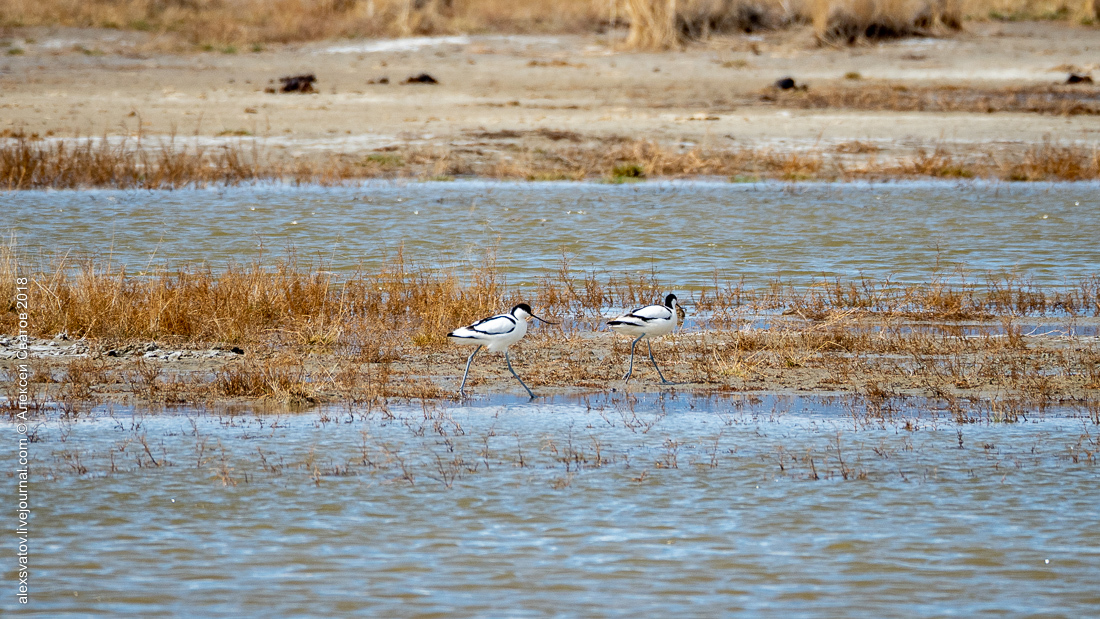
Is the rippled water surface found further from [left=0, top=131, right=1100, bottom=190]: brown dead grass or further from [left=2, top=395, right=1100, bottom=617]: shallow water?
[left=0, top=131, right=1100, bottom=190]: brown dead grass

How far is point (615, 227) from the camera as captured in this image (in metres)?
16.5

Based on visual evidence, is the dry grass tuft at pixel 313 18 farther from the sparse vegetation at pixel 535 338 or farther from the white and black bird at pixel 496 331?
the white and black bird at pixel 496 331

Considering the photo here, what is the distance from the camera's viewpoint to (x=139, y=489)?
6.75m

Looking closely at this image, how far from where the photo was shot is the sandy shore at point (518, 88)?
22.1 m

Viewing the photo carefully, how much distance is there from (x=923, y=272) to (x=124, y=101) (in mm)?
15313

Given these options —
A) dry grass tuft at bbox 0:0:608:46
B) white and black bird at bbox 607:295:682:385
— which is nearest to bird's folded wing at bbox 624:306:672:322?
white and black bird at bbox 607:295:682:385

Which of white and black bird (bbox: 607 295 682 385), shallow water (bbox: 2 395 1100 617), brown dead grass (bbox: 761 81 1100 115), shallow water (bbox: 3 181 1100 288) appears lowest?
shallow water (bbox: 3 181 1100 288)

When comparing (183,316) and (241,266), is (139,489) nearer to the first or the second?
(183,316)

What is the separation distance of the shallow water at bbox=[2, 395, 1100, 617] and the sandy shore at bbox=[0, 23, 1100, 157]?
13.7 metres

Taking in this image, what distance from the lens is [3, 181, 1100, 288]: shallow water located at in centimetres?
1412

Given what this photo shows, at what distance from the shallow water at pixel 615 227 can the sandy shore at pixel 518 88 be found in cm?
250

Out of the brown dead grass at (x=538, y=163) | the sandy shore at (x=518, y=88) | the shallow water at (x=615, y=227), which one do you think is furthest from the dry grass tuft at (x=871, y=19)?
the shallow water at (x=615, y=227)

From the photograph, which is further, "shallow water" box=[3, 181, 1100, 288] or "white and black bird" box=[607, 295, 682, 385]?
"shallow water" box=[3, 181, 1100, 288]

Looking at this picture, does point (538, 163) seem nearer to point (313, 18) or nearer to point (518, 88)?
point (518, 88)
